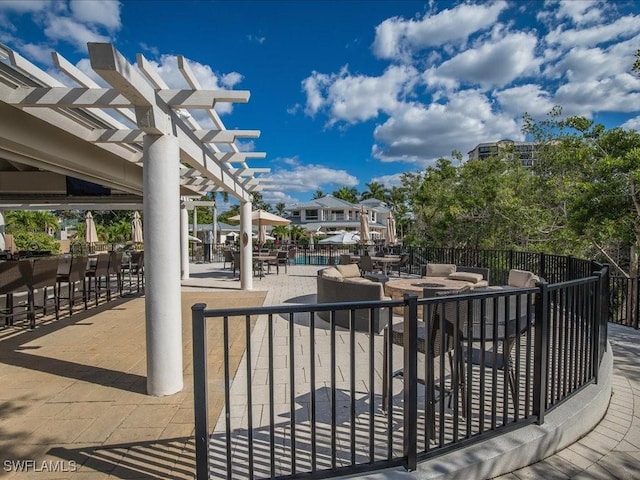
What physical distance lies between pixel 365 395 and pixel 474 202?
1132cm

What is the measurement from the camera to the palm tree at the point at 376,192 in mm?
54744

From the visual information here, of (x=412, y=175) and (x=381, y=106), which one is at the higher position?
(x=381, y=106)

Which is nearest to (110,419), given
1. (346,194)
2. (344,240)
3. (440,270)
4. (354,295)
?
(354,295)

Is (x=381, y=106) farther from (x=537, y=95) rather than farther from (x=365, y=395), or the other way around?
(x=365, y=395)

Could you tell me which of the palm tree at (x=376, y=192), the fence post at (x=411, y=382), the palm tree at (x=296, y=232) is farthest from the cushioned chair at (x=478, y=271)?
the palm tree at (x=376, y=192)

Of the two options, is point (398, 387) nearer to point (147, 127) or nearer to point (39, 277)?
point (147, 127)

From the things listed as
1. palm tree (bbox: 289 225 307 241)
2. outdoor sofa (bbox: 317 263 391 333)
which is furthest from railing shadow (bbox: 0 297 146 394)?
palm tree (bbox: 289 225 307 241)

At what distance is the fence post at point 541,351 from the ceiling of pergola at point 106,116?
3345mm

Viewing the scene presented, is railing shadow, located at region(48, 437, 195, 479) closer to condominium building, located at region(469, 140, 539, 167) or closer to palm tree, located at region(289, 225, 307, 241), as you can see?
condominium building, located at region(469, 140, 539, 167)

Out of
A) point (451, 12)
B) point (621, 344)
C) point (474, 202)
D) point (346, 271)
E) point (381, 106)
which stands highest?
point (381, 106)

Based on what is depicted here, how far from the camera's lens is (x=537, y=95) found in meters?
16.7

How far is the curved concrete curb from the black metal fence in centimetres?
6

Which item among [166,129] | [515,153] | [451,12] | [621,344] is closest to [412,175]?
[515,153]

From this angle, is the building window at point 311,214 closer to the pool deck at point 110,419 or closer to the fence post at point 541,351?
the pool deck at point 110,419
